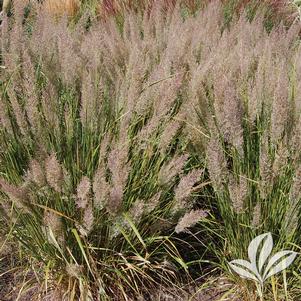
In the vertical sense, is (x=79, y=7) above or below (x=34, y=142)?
below

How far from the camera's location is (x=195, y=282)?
8.67 ft

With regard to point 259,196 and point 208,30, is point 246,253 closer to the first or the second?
point 259,196

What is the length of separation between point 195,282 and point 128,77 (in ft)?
3.62

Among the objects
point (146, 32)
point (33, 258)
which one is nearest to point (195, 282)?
point (33, 258)

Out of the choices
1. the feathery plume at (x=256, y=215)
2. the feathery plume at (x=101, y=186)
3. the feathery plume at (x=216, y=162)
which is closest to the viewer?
the feathery plume at (x=101, y=186)

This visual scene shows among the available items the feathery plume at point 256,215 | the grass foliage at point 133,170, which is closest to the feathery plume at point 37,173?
the grass foliage at point 133,170

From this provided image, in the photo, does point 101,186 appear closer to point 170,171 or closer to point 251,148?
point 170,171

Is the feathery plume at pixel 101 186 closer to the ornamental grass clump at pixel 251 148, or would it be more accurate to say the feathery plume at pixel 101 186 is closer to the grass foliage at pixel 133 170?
the grass foliage at pixel 133 170

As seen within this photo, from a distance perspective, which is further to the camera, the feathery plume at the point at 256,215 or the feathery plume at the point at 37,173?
the feathery plume at the point at 256,215

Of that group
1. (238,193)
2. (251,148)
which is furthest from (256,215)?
(251,148)

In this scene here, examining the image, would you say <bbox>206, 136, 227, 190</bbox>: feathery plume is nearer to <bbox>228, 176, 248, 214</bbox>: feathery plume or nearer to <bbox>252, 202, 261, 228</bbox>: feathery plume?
<bbox>228, 176, 248, 214</bbox>: feathery plume

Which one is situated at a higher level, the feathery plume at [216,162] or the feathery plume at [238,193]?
the feathery plume at [216,162]

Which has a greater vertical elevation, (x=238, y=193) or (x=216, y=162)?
(x=216, y=162)

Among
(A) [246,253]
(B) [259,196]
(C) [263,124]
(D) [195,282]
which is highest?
(C) [263,124]
